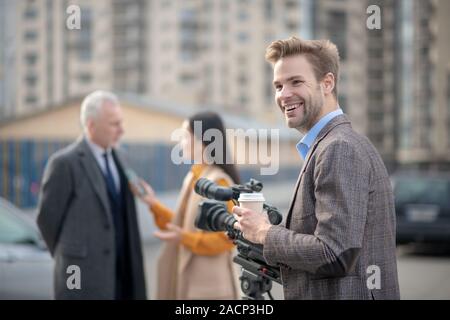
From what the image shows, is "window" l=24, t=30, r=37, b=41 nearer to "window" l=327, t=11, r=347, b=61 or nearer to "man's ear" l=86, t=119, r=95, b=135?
"window" l=327, t=11, r=347, b=61

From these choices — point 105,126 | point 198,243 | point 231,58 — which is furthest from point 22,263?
point 231,58

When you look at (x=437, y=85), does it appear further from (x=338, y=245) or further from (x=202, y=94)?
(x=338, y=245)

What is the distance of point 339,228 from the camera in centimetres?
228

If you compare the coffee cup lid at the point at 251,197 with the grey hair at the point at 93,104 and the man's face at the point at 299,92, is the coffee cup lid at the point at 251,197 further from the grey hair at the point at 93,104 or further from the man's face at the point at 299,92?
the grey hair at the point at 93,104

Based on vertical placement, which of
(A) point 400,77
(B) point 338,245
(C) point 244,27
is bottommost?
(B) point 338,245

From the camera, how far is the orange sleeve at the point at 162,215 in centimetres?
492

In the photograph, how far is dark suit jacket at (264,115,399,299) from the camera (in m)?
2.29

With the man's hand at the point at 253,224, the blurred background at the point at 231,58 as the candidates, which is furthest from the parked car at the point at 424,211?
the blurred background at the point at 231,58

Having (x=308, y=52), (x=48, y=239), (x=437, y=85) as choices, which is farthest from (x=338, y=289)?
(x=437, y=85)

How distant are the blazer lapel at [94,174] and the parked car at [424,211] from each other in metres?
9.64

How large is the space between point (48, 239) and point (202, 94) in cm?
8046

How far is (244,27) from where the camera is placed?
87.2 metres

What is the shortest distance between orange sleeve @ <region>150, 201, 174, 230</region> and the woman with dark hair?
23 centimetres

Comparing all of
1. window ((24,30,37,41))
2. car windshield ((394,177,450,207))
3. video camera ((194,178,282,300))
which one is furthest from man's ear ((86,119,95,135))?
window ((24,30,37,41))
